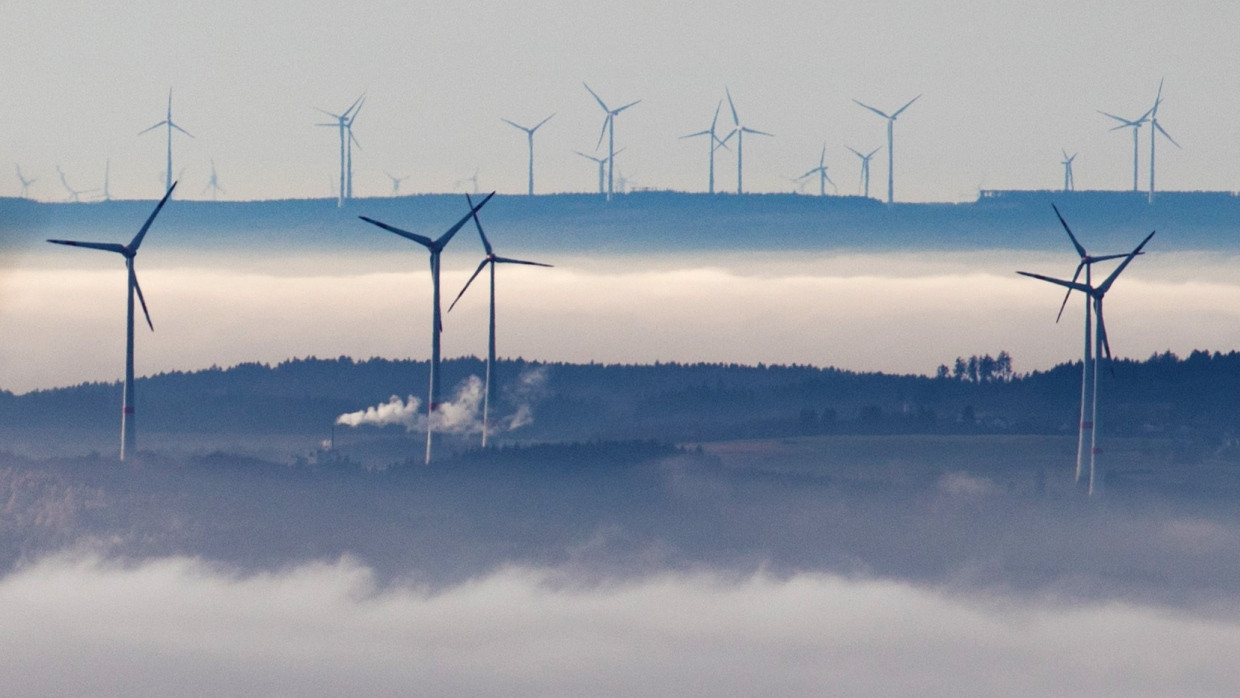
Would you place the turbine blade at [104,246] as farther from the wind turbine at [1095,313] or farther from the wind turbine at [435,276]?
the wind turbine at [1095,313]

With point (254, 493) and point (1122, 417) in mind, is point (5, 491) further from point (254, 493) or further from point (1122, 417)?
point (1122, 417)

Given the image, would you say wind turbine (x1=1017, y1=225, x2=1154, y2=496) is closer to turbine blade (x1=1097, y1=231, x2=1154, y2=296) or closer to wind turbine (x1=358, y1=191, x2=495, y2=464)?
turbine blade (x1=1097, y1=231, x2=1154, y2=296)

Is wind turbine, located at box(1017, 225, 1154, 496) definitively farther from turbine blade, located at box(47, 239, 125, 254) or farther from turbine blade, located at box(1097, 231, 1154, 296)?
turbine blade, located at box(47, 239, 125, 254)

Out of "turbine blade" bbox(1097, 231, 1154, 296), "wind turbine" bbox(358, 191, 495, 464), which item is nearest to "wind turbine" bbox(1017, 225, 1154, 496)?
"turbine blade" bbox(1097, 231, 1154, 296)

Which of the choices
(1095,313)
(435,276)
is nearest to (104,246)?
(435,276)

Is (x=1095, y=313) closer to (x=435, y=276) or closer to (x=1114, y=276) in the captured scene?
(x=1114, y=276)

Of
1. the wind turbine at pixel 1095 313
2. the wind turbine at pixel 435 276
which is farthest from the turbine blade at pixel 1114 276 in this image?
the wind turbine at pixel 435 276

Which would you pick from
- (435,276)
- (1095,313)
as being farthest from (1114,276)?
(435,276)

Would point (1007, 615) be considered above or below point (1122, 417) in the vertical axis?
below

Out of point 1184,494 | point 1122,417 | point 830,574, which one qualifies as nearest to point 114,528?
point 830,574

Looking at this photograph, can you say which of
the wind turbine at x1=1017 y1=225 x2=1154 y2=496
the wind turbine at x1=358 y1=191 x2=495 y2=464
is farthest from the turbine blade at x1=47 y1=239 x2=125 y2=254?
the wind turbine at x1=1017 y1=225 x2=1154 y2=496

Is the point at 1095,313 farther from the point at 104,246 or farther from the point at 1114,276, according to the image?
the point at 104,246
